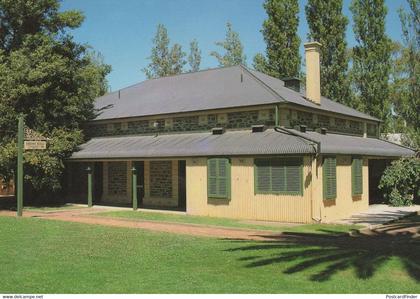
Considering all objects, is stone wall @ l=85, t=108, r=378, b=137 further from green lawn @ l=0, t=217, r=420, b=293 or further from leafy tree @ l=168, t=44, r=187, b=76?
leafy tree @ l=168, t=44, r=187, b=76

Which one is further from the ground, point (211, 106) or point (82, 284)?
point (211, 106)

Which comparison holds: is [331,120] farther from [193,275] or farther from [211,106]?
[193,275]

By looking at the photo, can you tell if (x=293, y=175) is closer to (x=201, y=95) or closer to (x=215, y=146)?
(x=215, y=146)

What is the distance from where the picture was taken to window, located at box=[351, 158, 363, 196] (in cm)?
1870

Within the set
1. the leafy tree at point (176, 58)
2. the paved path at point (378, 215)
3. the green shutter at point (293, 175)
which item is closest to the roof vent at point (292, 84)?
the paved path at point (378, 215)

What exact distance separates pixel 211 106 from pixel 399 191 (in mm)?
9335

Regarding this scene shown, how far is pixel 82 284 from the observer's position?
282 inches

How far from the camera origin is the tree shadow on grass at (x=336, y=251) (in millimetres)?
8398

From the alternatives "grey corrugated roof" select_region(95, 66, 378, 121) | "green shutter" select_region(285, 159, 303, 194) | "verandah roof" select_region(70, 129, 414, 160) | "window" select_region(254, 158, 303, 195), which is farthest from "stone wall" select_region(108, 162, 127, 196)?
"green shutter" select_region(285, 159, 303, 194)

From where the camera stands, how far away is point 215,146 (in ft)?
59.2

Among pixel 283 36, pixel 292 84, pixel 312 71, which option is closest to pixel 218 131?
pixel 312 71

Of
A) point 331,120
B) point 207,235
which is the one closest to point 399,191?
point 331,120

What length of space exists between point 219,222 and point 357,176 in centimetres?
661

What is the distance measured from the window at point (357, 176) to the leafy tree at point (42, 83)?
40.8ft
